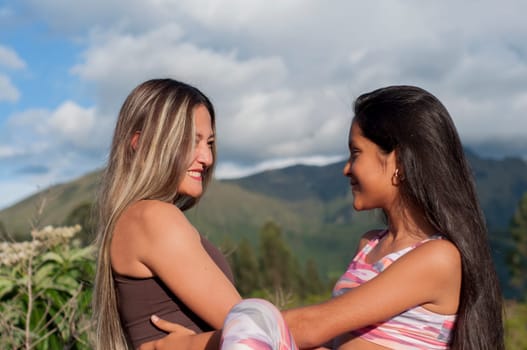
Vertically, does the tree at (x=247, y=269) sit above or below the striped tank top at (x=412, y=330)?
below

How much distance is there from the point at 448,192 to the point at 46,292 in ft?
8.83

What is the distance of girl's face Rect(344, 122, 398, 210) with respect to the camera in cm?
250

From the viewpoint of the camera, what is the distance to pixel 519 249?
2500 inches

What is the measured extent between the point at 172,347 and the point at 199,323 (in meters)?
0.16

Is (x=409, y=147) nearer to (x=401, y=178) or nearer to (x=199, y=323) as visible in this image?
(x=401, y=178)

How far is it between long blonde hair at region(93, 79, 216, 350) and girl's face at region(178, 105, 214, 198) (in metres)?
0.04

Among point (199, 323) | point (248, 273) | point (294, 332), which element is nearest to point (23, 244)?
point (199, 323)

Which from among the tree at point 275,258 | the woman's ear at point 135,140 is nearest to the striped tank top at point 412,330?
the woman's ear at point 135,140

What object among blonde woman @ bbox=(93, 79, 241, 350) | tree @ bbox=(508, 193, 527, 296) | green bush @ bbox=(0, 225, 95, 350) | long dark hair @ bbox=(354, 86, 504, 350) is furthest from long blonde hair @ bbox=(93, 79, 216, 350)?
tree @ bbox=(508, 193, 527, 296)

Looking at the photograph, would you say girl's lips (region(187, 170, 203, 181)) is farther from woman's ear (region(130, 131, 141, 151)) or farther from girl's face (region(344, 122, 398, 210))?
girl's face (region(344, 122, 398, 210))

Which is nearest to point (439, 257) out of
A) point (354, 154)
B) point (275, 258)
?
point (354, 154)

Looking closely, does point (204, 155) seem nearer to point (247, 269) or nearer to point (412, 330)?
point (412, 330)

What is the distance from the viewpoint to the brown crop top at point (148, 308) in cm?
237

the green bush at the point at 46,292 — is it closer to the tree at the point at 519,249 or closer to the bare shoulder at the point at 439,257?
the bare shoulder at the point at 439,257
